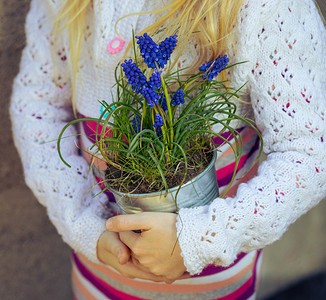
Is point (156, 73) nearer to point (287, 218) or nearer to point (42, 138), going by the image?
point (287, 218)

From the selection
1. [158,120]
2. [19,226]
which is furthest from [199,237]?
[19,226]

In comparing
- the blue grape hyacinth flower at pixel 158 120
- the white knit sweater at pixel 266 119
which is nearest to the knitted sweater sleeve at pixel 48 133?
the white knit sweater at pixel 266 119

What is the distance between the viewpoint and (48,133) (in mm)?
1051

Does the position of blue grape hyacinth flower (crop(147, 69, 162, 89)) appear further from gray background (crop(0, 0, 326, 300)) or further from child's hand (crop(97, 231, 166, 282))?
gray background (crop(0, 0, 326, 300))

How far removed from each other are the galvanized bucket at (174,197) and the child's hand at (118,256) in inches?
3.7

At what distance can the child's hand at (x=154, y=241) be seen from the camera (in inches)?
29.9

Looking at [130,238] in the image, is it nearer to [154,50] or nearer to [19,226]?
[154,50]

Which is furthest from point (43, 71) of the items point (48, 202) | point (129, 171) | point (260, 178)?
point (260, 178)

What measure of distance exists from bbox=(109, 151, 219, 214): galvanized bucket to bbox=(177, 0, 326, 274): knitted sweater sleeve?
20 mm

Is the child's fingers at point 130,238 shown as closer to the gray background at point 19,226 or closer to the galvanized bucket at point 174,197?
the galvanized bucket at point 174,197

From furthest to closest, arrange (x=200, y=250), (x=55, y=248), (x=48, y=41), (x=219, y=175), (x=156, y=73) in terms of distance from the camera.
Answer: (x=55, y=248), (x=48, y=41), (x=219, y=175), (x=200, y=250), (x=156, y=73)

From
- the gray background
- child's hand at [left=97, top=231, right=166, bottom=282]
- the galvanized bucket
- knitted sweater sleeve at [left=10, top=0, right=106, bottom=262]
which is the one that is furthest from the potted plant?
the gray background

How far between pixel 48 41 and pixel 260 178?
635mm

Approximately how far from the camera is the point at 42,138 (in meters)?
1.05
